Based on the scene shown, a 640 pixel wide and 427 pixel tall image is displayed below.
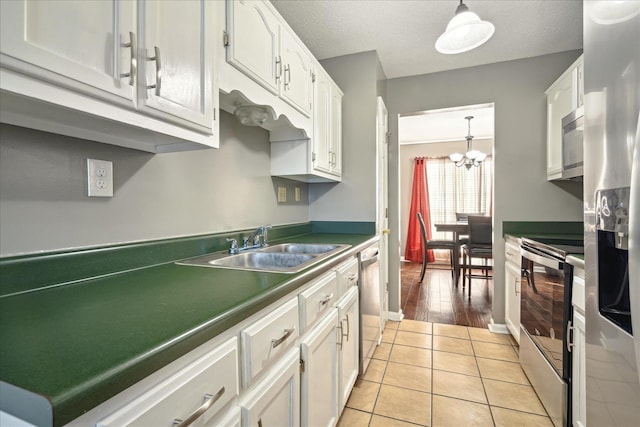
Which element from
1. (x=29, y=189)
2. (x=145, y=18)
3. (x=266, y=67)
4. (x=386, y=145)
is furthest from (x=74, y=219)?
(x=386, y=145)

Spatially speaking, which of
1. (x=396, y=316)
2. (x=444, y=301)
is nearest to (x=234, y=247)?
(x=396, y=316)

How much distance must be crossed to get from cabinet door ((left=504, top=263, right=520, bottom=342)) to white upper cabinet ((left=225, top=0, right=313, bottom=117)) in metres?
2.01

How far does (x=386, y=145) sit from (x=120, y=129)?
2.49m

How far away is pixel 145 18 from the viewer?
794 mm

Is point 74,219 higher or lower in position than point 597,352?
higher

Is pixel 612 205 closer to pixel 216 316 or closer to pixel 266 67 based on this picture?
pixel 216 316

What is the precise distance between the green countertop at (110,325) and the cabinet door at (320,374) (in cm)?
29

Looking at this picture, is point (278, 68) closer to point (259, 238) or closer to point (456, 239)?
point (259, 238)

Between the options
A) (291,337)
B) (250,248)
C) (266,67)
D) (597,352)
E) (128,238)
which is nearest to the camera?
(597,352)

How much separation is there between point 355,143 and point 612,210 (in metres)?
2.01

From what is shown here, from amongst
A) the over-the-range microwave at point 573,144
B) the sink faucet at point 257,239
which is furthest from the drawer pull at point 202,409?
the over-the-range microwave at point 573,144

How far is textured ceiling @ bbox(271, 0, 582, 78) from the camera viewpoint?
198 cm

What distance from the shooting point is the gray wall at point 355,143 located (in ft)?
8.40

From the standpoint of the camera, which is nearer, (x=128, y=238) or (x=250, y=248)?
(x=128, y=238)
